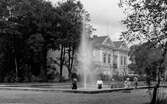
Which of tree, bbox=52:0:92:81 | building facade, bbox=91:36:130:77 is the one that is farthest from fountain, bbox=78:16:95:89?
building facade, bbox=91:36:130:77

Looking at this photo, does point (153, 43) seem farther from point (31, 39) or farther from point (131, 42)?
point (31, 39)

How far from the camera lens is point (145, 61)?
19281 mm

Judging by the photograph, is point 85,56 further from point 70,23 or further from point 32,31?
point 32,31

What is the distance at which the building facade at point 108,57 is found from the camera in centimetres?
7762

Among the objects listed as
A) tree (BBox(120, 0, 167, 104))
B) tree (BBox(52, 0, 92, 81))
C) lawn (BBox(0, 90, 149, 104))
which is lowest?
lawn (BBox(0, 90, 149, 104))

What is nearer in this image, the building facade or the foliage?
the foliage

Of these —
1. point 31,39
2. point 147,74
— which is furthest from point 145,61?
point 31,39

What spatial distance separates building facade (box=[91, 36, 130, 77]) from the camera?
7762 cm

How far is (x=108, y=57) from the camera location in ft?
271

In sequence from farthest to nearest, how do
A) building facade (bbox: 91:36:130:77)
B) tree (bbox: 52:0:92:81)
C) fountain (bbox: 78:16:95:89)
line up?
building facade (bbox: 91:36:130:77), tree (bbox: 52:0:92:81), fountain (bbox: 78:16:95:89)

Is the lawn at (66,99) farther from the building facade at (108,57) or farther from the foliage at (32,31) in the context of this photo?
the building facade at (108,57)

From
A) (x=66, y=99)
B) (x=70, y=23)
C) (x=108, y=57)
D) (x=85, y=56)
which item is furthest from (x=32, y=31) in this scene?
(x=66, y=99)

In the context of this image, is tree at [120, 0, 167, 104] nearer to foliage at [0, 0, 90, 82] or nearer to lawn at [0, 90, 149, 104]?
lawn at [0, 90, 149, 104]

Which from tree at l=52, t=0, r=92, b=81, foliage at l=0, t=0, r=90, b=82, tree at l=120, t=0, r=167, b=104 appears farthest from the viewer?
tree at l=52, t=0, r=92, b=81
